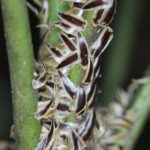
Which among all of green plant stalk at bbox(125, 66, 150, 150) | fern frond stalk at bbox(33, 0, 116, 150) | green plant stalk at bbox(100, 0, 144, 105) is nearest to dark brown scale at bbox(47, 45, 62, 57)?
fern frond stalk at bbox(33, 0, 116, 150)

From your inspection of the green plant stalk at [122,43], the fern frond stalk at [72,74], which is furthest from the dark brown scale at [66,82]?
the green plant stalk at [122,43]

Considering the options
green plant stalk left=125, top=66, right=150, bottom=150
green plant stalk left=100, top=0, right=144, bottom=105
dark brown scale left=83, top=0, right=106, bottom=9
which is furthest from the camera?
green plant stalk left=100, top=0, right=144, bottom=105

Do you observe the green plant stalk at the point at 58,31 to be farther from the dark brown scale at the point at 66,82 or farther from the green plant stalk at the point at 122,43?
the green plant stalk at the point at 122,43

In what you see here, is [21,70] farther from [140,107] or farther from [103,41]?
[140,107]

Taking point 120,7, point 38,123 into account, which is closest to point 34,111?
point 38,123

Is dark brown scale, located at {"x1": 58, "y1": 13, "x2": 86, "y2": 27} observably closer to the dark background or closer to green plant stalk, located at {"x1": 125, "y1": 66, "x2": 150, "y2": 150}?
green plant stalk, located at {"x1": 125, "y1": 66, "x2": 150, "y2": 150}

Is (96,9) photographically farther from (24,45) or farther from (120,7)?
(120,7)
